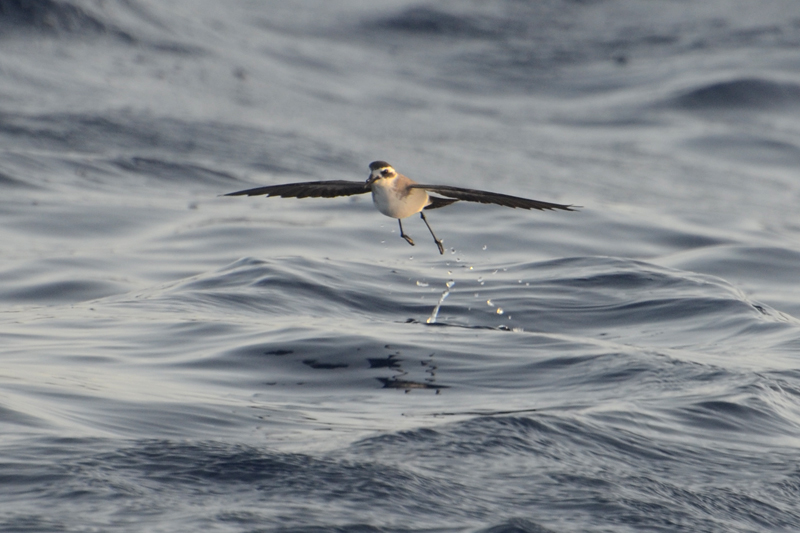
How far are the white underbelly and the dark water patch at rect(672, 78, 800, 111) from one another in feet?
57.4

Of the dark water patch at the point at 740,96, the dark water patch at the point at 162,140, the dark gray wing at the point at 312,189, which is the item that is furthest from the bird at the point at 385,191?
the dark water patch at the point at 740,96

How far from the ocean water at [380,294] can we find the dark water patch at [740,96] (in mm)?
78

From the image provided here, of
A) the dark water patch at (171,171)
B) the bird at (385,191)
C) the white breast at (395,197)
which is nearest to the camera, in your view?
the bird at (385,191)

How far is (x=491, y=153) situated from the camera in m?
20.0

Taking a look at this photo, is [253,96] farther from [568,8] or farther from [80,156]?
[568,8]

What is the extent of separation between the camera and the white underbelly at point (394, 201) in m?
6.84

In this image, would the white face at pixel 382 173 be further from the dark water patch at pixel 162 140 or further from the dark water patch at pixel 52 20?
the dark water patch at pixel 52 20

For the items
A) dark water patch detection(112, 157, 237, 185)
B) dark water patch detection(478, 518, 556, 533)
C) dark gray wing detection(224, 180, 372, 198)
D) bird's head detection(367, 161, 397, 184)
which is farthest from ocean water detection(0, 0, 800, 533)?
bird's head detection(367, 161, 397, 184)

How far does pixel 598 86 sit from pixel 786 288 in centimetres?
1506

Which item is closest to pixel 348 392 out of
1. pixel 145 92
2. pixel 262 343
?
pixel 262 343

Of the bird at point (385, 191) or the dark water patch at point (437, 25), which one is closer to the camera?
the bird at point (385, 191)

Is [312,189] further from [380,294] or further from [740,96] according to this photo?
[740,96]

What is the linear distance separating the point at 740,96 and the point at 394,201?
61.5 feet

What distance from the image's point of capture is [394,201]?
6914 mm
